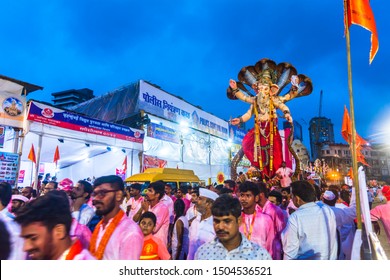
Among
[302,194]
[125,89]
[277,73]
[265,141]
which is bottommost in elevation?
[302,194]

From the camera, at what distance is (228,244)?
2.40 meters

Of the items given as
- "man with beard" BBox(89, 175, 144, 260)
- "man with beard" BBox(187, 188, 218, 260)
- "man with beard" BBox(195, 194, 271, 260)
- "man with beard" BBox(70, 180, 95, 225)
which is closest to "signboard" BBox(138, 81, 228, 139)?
"man with beard" BBox(70, 180, 95, 225)

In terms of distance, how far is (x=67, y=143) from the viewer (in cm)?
1386

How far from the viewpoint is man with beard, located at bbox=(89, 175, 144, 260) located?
246 cm

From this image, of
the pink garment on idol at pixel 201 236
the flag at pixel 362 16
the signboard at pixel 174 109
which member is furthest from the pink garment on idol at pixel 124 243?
the signboard at pixel 174 109

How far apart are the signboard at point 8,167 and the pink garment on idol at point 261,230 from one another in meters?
9.49

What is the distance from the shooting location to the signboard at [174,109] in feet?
58.4

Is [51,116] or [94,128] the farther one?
[94,128]

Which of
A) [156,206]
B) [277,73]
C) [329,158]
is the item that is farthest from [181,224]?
[329,158]

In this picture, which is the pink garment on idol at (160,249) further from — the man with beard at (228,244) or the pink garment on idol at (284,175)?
the pink garment on idol at (284,175)

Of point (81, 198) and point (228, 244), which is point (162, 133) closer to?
point (81, 198)

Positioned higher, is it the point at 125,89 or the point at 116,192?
the point at 125,89
